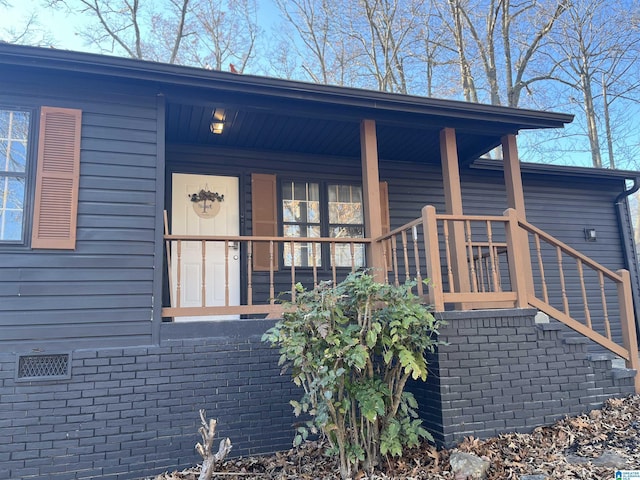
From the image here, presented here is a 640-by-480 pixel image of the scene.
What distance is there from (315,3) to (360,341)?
13.7 meters

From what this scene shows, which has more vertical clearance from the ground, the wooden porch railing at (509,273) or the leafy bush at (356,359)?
the wooden porch railing at (509,273)

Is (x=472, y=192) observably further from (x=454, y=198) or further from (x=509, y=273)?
(x=509, y=273)

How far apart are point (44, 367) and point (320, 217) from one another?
3595 mm

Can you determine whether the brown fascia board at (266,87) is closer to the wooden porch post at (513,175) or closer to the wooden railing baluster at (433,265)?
the wooden porch post at (513,175)

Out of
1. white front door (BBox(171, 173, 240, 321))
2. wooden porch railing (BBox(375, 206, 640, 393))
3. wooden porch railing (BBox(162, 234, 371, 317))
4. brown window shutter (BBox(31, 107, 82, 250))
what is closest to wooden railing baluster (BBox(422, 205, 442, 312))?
wooden porch railing (BBox(375, 206, 640, 393))

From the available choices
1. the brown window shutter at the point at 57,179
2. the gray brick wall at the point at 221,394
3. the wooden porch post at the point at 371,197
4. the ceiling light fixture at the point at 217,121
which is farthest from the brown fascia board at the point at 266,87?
the gray brick wall at the point at 221,394

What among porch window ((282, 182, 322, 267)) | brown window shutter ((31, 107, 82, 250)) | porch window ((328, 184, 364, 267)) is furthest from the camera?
porch window ((328, 184, 364, 267))

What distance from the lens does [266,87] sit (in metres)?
4.27

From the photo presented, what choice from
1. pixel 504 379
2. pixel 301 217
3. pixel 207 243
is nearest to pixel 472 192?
pixel 301 217

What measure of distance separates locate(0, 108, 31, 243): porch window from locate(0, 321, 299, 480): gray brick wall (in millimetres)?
1030

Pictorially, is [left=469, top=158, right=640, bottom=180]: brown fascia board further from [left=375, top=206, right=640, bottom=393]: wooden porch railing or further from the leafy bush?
the leafy bush

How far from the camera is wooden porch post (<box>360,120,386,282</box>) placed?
181 inches

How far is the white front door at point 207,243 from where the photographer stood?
5355mm

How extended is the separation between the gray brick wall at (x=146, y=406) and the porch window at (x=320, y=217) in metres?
1.97
